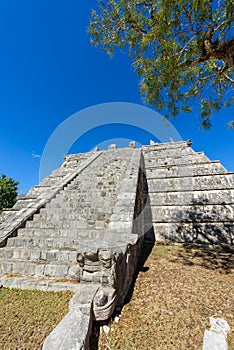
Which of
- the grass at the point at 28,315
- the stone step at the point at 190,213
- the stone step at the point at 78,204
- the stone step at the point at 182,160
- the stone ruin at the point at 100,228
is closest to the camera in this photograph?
the grass at the point at 28,315

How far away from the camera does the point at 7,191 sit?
1850 cm

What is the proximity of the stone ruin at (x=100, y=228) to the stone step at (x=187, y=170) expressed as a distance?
0.16 ft

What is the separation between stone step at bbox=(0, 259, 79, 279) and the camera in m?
3.15

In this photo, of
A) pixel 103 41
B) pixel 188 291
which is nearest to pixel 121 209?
pixel 188 291

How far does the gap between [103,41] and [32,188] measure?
8887 millimetres

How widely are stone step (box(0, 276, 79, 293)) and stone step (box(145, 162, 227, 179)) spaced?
7117 mm

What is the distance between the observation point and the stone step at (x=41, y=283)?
9.60 ft

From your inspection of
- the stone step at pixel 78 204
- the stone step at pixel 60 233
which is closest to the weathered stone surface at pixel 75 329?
the stone step at pixel 60 233

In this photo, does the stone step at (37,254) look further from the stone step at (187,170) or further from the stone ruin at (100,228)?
the stone step at (187,170)

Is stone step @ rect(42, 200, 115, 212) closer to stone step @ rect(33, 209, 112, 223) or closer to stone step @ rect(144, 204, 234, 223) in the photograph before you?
stone step @ rect(33, 209, 112, 223)

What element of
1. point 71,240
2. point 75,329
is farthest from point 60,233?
point 75,329

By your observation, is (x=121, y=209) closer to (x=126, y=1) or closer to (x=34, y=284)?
(x=34, y=284)

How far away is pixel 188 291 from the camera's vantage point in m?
3.20

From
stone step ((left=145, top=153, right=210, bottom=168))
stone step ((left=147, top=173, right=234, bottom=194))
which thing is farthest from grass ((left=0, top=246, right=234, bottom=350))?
stone step ((left=145, top=153, right=210, bottom=168))
